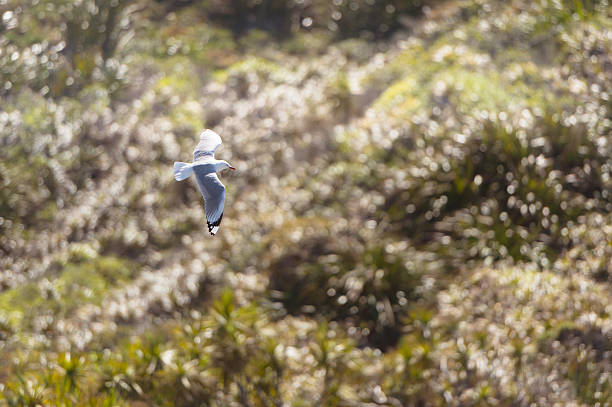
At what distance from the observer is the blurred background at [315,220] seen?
6195 millimetres

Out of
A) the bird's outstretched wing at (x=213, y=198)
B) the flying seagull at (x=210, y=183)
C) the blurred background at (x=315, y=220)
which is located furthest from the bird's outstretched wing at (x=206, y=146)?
the blurred background at (x=315, y=220)

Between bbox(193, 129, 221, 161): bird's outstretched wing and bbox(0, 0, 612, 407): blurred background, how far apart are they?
446 cm

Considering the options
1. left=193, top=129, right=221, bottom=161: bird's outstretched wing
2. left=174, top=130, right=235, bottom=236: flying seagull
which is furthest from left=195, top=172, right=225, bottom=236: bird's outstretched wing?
left=193, top=129, right=221, bottom=161: bird's outstretched wing

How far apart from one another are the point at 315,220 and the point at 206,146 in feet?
21.4

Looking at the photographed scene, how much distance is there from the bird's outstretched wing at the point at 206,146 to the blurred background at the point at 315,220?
4.46 meters

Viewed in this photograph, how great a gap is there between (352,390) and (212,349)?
1464mm

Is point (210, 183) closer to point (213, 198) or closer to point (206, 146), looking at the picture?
point (213, 198)

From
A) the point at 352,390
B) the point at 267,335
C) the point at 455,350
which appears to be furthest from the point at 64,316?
the point at 455,350

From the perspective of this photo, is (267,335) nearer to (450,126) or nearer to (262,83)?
(450,126)

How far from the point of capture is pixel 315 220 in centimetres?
827

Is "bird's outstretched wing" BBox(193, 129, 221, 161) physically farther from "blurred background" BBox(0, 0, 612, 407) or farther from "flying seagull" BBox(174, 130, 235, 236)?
"blurred background" BBox(0, 0, 612, 407)

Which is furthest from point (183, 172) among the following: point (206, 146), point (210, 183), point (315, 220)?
point (315, 220)

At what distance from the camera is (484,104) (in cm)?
936

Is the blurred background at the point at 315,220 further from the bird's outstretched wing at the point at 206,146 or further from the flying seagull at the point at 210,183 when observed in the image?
the flying seagull at the point at 210,183
